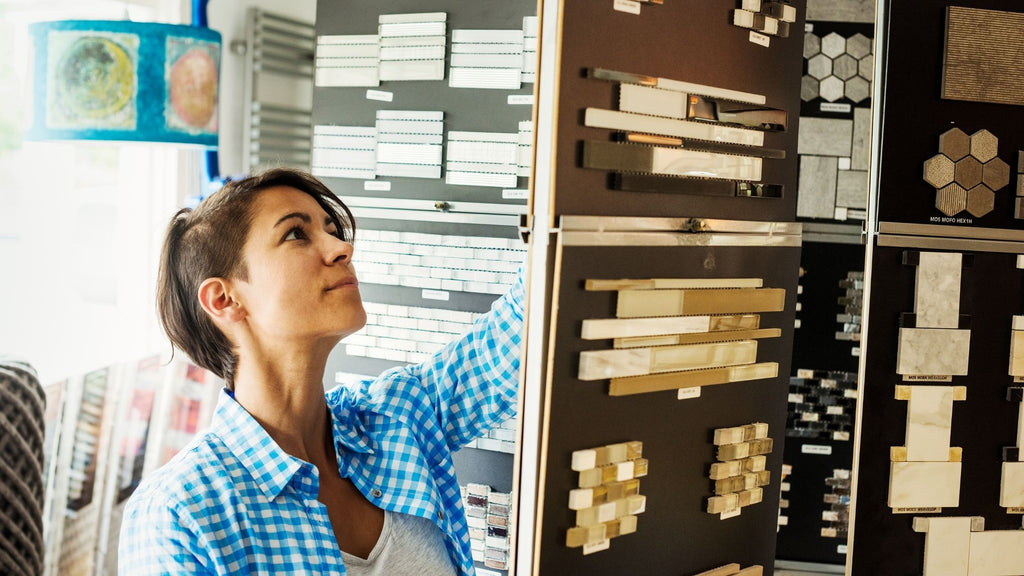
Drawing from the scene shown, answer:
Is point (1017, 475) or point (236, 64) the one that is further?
point (236, 64)

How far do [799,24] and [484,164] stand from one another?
78 centimetres

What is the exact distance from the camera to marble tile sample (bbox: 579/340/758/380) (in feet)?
4.25

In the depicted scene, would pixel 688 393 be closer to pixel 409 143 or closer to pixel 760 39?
pixel 760 39

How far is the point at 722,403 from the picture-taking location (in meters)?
1.50

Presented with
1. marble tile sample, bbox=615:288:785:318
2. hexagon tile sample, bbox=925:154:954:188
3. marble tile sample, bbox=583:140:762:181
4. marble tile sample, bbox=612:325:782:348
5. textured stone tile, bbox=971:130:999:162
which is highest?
textured stone tile, bbox=971:130:999:162

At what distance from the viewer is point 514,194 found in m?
2.05

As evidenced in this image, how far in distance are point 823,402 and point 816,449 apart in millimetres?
128

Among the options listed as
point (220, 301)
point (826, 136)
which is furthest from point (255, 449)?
point (826, 136)

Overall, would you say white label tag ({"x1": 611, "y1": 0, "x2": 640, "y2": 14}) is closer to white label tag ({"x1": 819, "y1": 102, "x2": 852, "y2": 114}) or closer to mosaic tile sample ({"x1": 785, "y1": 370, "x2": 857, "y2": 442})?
white label tag ({"x1": 819, "y1": 102, "x2": 852, "y2": 114})

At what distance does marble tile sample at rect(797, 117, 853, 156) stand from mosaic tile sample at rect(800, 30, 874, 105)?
6 cm

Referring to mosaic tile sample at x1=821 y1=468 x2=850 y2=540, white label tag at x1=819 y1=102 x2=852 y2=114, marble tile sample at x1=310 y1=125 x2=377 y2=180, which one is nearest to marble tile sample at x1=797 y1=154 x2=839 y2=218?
white label tag at x1=819 y1=102 x2=852 y2=114

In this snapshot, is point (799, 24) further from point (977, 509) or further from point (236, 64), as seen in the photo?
point (236, 64)

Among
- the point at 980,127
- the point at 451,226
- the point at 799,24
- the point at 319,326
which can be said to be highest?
the point at 799,24

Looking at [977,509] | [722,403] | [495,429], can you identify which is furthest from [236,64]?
[977,509]
